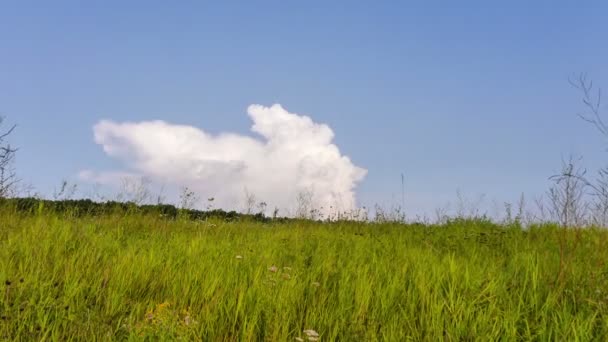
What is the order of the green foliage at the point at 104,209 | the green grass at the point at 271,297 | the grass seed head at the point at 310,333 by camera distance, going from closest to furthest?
1. the grass seed head at the point at 310,333
2. the green grass at the point at 271,297
3. the green foliage at the point at 104,209

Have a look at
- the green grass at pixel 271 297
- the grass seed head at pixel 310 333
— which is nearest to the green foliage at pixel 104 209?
the green grass at pixel 271 297

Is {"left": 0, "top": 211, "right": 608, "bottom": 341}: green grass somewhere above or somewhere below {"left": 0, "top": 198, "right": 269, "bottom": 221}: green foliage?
below

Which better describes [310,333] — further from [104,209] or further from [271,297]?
[104,209]

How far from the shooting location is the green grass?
3139 mm

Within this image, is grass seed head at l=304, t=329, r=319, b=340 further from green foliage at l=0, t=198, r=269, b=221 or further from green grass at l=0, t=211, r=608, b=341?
green foliage at l=0, t=198, r=269, b=221

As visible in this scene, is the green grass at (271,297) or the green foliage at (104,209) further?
the green foliage at (104,209)

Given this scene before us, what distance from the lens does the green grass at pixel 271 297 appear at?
3139mm

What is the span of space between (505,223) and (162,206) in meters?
7.62

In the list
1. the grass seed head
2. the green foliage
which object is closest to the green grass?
the grass seed head

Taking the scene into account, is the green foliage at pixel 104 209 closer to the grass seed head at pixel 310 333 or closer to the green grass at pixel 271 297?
the green grass at pixel 271 297

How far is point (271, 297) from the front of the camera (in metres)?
3.56

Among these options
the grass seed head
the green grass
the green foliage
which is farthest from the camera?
the green foliage

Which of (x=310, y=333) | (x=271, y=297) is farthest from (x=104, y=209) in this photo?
(x=310, y=333)

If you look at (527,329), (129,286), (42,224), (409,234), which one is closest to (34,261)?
(129,286)
